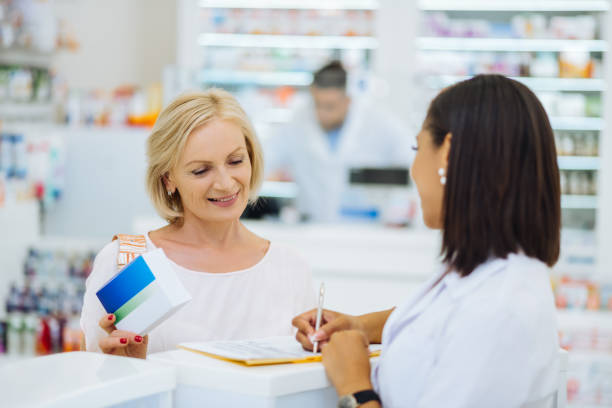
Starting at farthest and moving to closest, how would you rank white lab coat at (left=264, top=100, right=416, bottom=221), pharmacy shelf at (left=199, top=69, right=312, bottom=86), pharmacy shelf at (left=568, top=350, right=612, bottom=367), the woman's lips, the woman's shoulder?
1. pharmacy shelf at (left=199, top=69, right=312, bottom=86)
2. white lab coat at (left=264, top=100, right=416, bottom=221)
3. pharmacy shelf at (left=568, top=350, right=612, bottom=367)
4. the woman's shoulder
5. the woman's lips

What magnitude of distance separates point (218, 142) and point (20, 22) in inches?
167

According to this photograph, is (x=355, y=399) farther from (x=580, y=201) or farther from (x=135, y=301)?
(x=580, y=201)

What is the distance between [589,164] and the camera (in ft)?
21.0

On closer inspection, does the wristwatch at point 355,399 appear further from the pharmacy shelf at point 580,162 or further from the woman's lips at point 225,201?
the pharmacy shelf at point 580,162

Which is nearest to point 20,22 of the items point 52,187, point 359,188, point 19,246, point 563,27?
point 52,187

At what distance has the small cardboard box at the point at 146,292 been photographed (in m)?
1.41

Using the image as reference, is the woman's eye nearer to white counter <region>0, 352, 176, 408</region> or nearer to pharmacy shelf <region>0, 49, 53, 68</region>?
white counter <region>0, 352, 176, 408</region>

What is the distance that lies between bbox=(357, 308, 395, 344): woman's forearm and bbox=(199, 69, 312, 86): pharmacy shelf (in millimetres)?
5273

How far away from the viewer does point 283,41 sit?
22.9 feet

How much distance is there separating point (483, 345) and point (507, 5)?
19.1 ft

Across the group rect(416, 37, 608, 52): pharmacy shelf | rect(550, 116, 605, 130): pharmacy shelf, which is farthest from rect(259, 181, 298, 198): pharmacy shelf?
rect(550, 116, 605, 130): pharmacy shelf

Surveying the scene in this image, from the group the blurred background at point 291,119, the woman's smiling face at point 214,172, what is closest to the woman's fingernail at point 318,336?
the woman's smiling face at point 214,172

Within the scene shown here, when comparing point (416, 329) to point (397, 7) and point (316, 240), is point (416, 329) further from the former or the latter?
point (397, 7)

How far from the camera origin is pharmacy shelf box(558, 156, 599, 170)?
6.38 metres
